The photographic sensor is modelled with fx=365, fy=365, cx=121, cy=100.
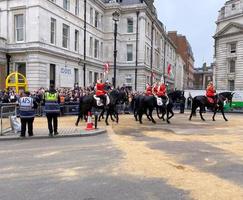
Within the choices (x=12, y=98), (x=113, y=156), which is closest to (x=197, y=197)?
(x=113, y=156)

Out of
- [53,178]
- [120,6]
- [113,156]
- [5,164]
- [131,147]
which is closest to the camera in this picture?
[53,178]

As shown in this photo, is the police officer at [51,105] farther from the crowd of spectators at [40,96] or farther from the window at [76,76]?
the window at [76,76]

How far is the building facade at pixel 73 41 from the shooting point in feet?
110

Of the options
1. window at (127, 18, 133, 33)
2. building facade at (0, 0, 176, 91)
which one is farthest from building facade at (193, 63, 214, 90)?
window at (127, 18, 133, 33)

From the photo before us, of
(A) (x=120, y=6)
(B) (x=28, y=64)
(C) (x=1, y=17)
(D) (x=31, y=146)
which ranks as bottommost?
(D) (x=31, y=146)

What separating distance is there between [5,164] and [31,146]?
2.85 meters

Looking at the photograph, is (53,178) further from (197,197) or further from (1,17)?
(1,17)

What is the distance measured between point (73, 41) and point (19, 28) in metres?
7.97

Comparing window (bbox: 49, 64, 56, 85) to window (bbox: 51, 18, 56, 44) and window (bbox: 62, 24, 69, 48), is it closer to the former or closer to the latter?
window (bbox: 51, 18, 56, 44)

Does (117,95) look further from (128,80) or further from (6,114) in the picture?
(128,80)

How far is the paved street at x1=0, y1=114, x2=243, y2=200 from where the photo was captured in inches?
260

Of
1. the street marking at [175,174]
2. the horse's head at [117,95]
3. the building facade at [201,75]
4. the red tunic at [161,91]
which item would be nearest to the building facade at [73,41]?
the horse's head at [117,95]

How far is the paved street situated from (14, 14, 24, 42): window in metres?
23.2

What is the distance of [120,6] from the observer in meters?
54.8
